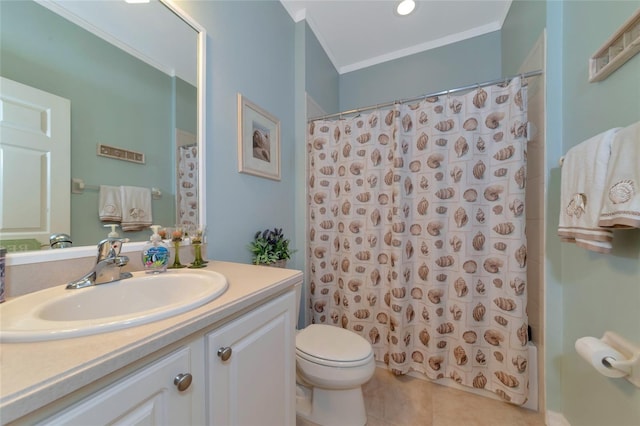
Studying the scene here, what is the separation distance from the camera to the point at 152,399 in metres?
0.46

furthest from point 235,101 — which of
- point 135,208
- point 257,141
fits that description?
point 135,208

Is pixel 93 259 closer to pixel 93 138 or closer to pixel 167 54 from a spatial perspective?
pixel 93 138

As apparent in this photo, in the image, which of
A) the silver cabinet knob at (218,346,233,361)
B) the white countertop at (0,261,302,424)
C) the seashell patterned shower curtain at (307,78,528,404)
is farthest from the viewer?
the seashell patterned shower curtain at (307,78,528,404)

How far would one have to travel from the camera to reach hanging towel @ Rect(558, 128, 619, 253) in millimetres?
816

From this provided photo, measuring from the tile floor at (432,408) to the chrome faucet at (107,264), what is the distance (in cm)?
135

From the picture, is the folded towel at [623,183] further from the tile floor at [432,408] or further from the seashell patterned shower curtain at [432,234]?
the tile floor at [432,408]

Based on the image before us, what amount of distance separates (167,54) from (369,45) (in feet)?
5.93

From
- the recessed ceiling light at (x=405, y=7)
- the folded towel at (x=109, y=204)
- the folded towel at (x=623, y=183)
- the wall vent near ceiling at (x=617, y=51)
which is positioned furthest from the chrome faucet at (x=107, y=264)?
the recessed ceiling light at (x=405, y=7)

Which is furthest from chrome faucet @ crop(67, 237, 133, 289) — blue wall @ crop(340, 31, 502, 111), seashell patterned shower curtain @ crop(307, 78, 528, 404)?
blue wall @ crop(340, 31, 502, 111)

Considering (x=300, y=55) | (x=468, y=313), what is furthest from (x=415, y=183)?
(x=300, y=55)

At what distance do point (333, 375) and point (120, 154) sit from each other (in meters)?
1.27

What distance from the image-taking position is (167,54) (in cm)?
103

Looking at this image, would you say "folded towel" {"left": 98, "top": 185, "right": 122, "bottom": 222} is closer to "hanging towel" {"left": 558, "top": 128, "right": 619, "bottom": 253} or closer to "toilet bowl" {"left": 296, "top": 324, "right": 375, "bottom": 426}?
"toilet bowl" {"left": 296, "top": 324, "right": 375, "bottom": 426}

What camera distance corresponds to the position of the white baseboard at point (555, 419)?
1.17 metres
